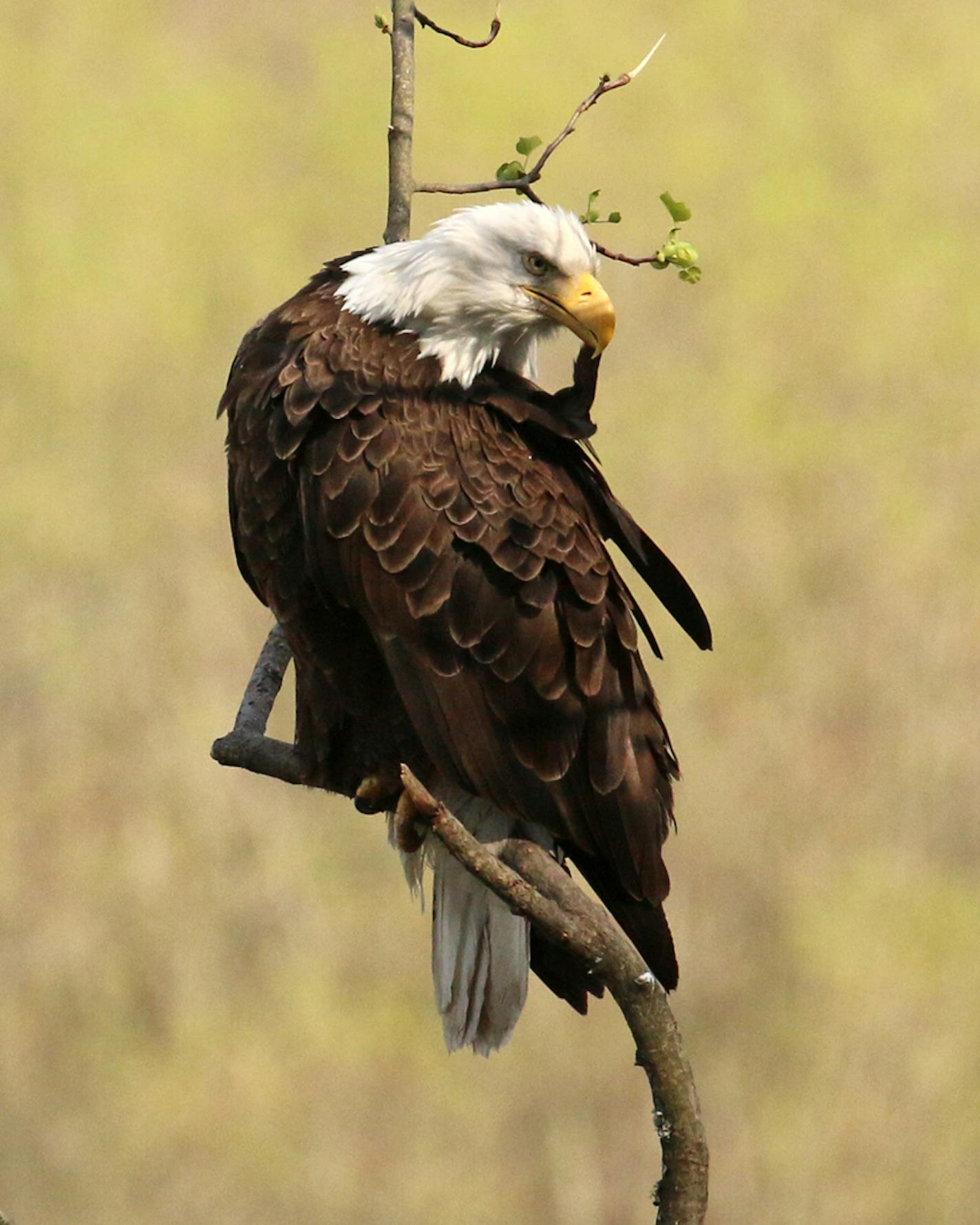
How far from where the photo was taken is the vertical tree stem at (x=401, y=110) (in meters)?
3.05

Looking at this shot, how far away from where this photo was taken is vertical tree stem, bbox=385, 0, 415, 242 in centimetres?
305

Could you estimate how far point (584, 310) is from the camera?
9.16 feet

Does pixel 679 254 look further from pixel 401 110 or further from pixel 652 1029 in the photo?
pixel 652 1029

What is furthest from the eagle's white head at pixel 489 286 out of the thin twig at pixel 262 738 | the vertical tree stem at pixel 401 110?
the thin twig at pixel 262 738

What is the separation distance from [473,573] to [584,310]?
1.54 feet

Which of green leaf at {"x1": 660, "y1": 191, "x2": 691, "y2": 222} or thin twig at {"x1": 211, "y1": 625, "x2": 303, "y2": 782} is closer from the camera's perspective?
green leaf at {"x1": 660, "y1": 191, "x2": 691, "y2": 222}

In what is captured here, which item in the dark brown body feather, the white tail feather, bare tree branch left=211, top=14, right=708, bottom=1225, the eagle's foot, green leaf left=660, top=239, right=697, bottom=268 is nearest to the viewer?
bare tree branch left=211, top=14, right=708, bottom=1225

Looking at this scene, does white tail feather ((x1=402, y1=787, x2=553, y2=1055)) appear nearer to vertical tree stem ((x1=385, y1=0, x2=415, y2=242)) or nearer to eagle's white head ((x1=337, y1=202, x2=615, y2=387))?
eagle's white head ((x1=337, y1=202, x2=615, y2=387))

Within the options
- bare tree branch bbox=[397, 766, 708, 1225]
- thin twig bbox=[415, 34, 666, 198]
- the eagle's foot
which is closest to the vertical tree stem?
thin twig bbox=[415, 34, 666, 198]

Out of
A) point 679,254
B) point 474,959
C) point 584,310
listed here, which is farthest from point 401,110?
point 474,959

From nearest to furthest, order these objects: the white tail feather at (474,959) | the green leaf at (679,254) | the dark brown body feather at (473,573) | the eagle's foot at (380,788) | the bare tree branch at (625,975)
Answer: the bare tree branch at (625,975) → the green leaf at (679,254) → the dark brown body feather at (473,573) → the eagle's foot at (380,788) → the white tail feather at (474,959)

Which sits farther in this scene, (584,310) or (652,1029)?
(584,310)

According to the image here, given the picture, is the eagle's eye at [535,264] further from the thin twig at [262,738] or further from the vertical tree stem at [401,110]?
the thin twig at [262,738]

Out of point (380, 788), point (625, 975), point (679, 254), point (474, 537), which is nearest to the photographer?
point (625, 975)
